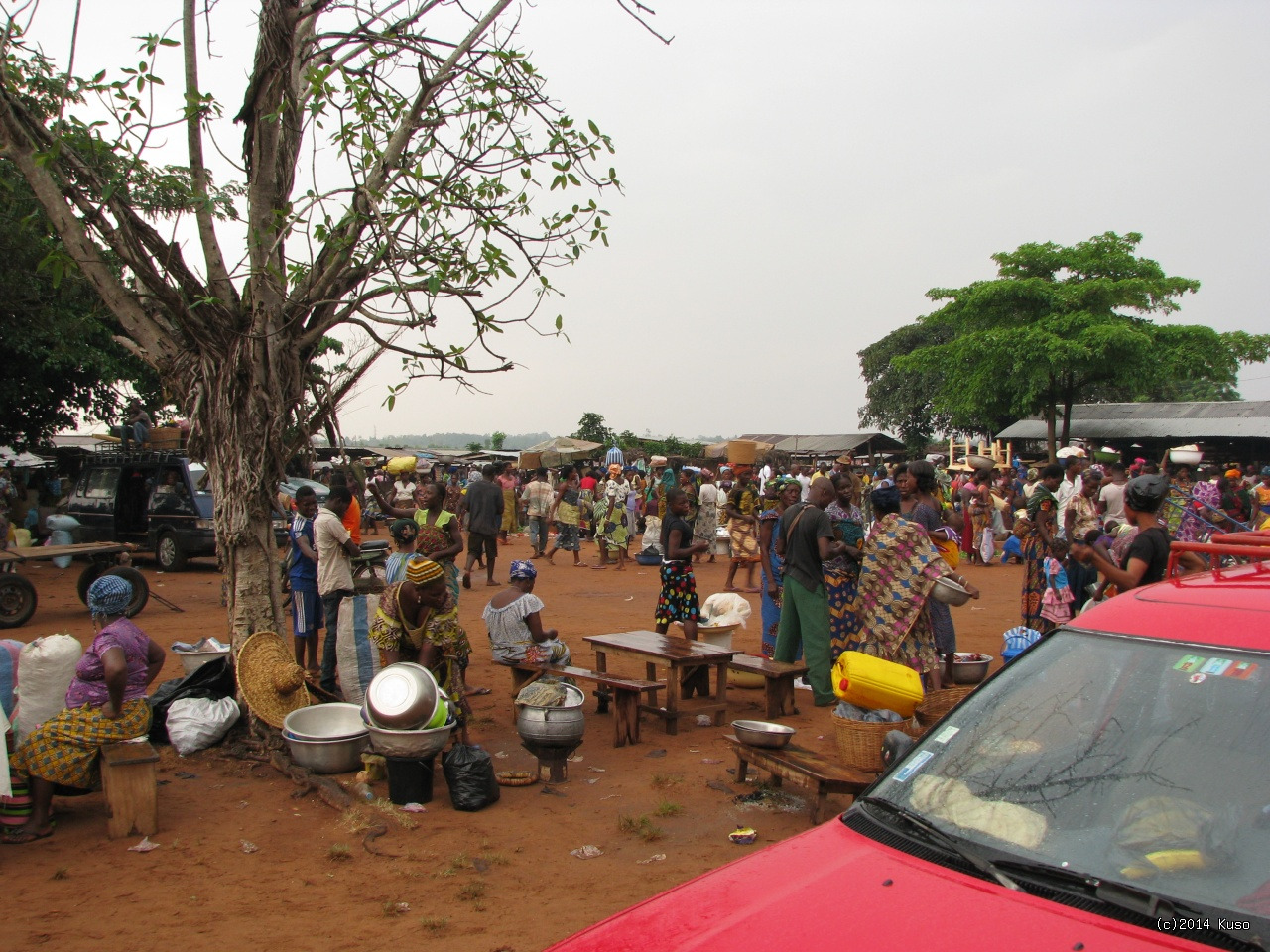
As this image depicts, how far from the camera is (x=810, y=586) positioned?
A: 290 inches

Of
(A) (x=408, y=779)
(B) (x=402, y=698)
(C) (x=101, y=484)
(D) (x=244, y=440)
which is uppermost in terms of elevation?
(D) (x=244, y=440)

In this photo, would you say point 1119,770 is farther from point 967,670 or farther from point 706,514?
point 706,514

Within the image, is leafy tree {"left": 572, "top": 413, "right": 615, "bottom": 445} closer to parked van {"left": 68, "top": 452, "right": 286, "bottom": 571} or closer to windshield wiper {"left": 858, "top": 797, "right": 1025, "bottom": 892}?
parked van {"left": 68, "top": 452, "right": 286, "bottom": 571}

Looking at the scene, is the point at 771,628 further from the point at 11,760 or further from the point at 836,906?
the point at 836,906

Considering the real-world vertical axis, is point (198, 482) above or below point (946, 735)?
above

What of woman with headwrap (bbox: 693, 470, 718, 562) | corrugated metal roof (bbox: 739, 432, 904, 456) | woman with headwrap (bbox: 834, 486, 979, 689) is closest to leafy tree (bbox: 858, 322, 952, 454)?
corrugated metal roof (bbox: 739, 432, 904, 456)

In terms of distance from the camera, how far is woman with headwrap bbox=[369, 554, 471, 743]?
20.1 ft

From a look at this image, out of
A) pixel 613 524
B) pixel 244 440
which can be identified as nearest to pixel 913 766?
pixel 244 440

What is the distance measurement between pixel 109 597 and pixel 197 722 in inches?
60.3

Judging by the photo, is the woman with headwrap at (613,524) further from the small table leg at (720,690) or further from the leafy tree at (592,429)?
the leafy tree at (592,429)

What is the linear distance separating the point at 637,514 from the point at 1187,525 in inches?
640

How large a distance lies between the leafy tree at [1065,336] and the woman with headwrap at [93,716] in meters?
32.5

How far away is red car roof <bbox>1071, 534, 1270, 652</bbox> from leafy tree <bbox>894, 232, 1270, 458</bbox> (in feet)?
107

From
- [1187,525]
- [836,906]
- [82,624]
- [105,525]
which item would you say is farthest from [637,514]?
[836,906]
